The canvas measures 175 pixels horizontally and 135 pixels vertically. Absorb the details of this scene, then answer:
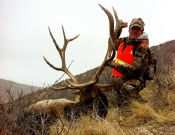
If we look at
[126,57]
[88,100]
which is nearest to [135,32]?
[126,57]

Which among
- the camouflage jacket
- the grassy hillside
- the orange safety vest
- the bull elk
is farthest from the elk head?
the grassy hillside

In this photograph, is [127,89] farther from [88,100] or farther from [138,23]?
[138,23]

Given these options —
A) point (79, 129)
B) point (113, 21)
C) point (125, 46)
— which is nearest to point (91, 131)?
point (79, 129)

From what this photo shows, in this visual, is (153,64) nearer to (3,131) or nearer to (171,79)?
(171,79)

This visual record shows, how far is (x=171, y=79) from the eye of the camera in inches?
223

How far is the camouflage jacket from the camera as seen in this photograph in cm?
443

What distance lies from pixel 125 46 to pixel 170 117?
1.59 meters

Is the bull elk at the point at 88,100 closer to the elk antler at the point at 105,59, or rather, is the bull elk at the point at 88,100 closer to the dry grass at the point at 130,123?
the elk antler at the point at 105,59

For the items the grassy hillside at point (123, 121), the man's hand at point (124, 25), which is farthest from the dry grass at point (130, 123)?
the man's hand at point (124, 25)

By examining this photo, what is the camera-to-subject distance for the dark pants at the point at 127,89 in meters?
4.45

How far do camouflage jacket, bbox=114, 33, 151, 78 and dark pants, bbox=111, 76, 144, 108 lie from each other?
12cm

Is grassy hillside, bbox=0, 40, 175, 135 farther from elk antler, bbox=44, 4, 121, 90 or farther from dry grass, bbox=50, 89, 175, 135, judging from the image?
elk antler, bbox=44, 4, 121, 90

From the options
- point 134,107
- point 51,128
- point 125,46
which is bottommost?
point 51,128

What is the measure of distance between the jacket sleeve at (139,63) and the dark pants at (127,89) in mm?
147
